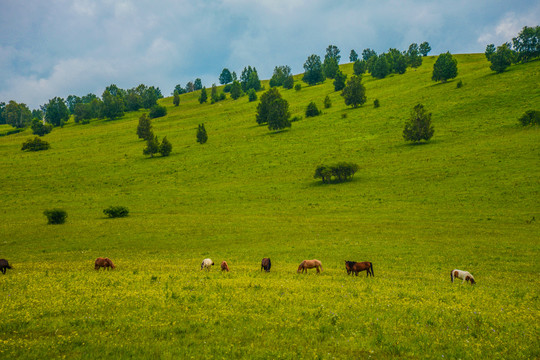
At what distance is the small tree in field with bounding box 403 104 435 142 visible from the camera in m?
83.1

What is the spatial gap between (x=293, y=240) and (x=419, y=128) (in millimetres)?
64375

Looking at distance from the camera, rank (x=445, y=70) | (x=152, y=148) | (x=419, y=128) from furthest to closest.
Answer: (x=445, y=70), (x=152, y=148), (x=419, y=128)

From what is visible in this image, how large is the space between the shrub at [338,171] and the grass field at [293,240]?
2.60 metres

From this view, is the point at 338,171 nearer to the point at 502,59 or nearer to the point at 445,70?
the point at 445,70

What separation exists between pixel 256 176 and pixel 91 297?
211ft

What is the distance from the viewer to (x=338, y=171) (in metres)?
68.4

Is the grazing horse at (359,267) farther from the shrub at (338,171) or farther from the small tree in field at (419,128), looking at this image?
the small tree in field at (419,128)

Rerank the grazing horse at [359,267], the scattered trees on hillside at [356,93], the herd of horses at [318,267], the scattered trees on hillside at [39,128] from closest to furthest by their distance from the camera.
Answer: the herd of horses at [318,267] < the grazing horse at [359,267] < the scattered trees on hillside at [356,93] < the scattered trees on hillside at [39,128]

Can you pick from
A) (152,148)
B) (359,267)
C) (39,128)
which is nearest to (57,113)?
(39,128)

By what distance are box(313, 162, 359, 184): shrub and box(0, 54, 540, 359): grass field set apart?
2595 millimetres

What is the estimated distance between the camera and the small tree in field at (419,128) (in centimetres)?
8306

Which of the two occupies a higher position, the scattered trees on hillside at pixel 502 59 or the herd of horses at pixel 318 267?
the scattered trees on hillside at pixel 502 59

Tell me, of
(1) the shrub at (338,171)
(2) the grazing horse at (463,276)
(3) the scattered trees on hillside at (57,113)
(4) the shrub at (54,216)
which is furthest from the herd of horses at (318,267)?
(3) the scattered trees on hillside at (57,113)

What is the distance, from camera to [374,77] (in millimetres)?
190375
